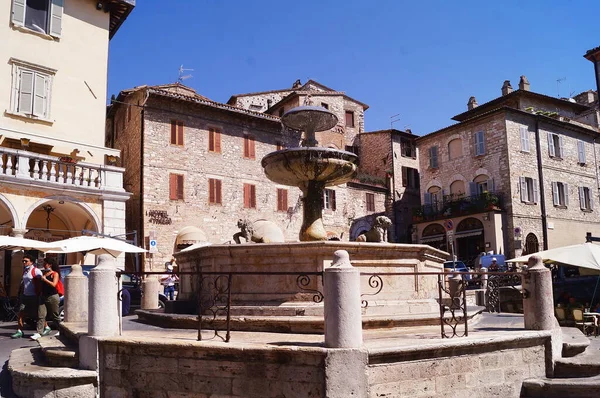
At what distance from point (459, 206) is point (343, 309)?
103 feet

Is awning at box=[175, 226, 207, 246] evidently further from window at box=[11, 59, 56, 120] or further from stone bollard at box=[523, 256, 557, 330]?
stone bollard at box=[523, 256, 557, 330]

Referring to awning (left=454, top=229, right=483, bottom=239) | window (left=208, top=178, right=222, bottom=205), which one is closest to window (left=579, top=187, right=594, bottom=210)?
awning (left=454, top=229, right=483, bottom=239)

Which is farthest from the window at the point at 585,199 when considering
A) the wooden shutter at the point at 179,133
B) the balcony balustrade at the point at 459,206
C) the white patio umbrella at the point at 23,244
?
the white patio umbrella at the point at 23,244

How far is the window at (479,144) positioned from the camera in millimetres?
35188

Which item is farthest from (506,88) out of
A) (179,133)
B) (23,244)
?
(23,244)

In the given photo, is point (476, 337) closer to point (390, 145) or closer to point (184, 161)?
point (184, 161)

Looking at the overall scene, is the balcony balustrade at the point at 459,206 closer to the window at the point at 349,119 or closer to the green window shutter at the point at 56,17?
the window at the point at 349,119

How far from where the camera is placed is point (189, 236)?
2738cm

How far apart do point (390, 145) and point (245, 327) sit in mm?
33165

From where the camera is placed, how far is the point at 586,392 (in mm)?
6055

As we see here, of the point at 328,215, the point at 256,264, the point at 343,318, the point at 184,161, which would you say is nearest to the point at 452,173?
the point at 328,215

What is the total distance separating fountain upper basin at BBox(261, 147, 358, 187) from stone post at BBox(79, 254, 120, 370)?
4293mm

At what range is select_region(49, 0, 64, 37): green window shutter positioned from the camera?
21922mm

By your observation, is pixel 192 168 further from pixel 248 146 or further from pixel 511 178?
pixel 511 178
